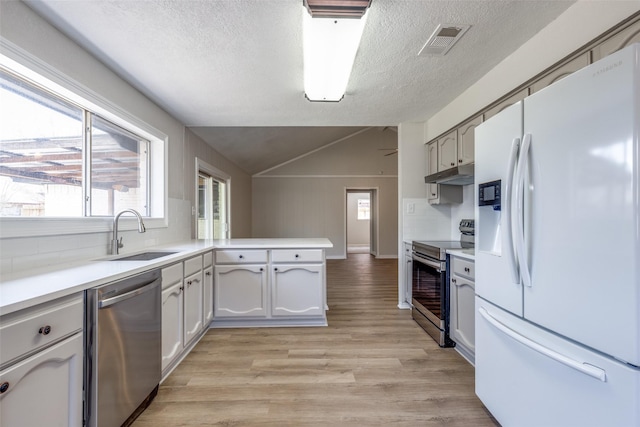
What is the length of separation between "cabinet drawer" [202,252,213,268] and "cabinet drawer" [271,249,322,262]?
0.59m

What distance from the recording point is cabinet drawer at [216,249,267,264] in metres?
2.75

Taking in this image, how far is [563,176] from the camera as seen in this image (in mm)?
1037

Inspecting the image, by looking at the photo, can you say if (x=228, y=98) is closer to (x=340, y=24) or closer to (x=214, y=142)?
(x=340, y=24)

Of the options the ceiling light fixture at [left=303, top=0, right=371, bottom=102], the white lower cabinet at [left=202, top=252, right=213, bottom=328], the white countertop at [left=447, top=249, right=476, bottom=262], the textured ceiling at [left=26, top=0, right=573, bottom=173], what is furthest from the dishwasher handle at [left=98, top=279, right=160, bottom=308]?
the white countertop at [left=447, top=249, right=476, bottom=262]

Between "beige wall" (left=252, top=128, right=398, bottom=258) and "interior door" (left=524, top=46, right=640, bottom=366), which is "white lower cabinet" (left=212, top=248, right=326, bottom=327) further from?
"beige wall" (left=252, top=128, right=398, bottom=258)

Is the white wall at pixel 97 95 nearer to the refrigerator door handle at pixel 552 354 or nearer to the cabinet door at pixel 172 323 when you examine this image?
the cabinet door at pixel 172 323

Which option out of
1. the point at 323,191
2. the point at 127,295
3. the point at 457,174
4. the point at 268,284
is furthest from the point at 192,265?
the point at 323,191

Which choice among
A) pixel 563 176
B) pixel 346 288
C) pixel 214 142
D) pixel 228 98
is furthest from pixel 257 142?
pixel 563 176

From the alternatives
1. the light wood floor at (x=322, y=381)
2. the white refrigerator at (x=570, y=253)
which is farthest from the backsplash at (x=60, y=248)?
the white refrigerator at (x=570, y=253)

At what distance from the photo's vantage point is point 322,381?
6.21 ft

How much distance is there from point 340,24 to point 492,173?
3.73 ft

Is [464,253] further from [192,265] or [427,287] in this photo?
[192,265]

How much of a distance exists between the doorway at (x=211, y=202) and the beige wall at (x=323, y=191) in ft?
7.20

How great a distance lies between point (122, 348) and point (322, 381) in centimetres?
123
